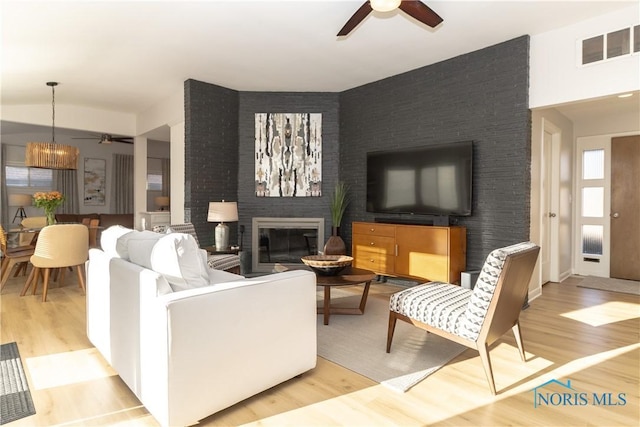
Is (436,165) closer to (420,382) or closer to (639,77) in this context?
(639,77)

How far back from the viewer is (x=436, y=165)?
438 cm

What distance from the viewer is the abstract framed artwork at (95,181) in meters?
8.55

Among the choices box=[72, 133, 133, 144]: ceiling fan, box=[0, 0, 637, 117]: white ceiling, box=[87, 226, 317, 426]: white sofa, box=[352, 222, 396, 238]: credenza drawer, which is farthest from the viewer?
box=[72, 133, 133, 144]: ceiling fan

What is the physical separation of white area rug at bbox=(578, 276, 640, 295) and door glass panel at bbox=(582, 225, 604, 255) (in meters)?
0.41

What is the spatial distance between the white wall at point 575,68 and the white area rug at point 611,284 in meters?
2.61

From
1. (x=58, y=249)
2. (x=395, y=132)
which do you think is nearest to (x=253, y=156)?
(x=395, y=132)

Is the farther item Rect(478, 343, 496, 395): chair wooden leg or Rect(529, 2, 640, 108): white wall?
Rect(529, 2, 640, 108): white wall

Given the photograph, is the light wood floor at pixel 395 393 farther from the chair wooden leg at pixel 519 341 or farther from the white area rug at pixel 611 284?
the white area rug at pixel 611 284

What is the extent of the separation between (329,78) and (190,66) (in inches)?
69.4

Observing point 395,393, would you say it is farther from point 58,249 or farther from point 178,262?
point 58,249

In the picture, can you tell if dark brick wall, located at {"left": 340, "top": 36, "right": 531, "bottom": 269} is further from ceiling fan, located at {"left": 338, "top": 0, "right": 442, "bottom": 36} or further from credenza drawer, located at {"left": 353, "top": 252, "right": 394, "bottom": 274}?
ceiling fan, located at {"left": 338, "top": 0, "right": 442, "bottom": 36}

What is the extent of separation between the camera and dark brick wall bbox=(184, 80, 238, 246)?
4992 millimetres

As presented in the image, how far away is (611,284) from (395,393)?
4379mm

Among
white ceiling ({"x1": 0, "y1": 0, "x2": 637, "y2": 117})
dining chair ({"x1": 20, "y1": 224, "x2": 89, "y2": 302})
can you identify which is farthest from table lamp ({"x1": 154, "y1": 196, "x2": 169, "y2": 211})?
dining chair ({"x1": 20, "y1": 224, "x2": 89, "y2": 302})
